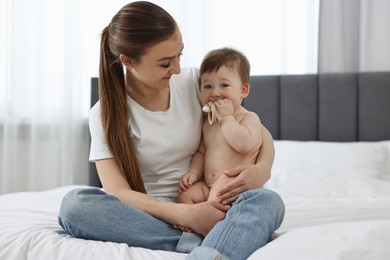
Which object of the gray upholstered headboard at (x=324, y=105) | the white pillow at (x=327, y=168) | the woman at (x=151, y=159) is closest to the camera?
the woman at (x=151, y=159)

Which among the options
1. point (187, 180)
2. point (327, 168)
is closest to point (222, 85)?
point (187, 180)

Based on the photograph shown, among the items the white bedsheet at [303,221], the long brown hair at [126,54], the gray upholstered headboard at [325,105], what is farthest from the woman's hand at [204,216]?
the gray upholstered headboard at [325,105]

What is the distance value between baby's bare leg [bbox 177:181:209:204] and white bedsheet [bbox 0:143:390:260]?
0.24 m

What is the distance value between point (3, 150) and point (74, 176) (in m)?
0.44

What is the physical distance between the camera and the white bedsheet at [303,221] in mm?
1152

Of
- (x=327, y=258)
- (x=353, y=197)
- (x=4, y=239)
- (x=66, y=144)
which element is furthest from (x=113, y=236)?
(x=66, y=144)

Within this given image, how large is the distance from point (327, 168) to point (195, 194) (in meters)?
1.24

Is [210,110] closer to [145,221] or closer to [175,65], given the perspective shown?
[175,65]

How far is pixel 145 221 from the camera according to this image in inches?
59.6

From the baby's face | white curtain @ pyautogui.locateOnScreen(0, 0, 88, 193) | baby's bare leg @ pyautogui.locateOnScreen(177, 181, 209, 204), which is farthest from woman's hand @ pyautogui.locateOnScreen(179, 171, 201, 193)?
white curtain @ pyautogui.locateOnScreen(0, 0, 88, 193)

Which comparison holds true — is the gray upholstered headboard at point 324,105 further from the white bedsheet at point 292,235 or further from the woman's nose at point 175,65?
the woman's nose at point 175,65

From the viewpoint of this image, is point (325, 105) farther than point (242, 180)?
Yes

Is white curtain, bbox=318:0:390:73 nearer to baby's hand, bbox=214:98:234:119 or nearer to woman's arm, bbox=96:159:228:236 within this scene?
baby's hand, bbox=214:98:234:119

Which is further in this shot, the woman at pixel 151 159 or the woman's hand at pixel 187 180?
the woman's hand at pixel 187 180
